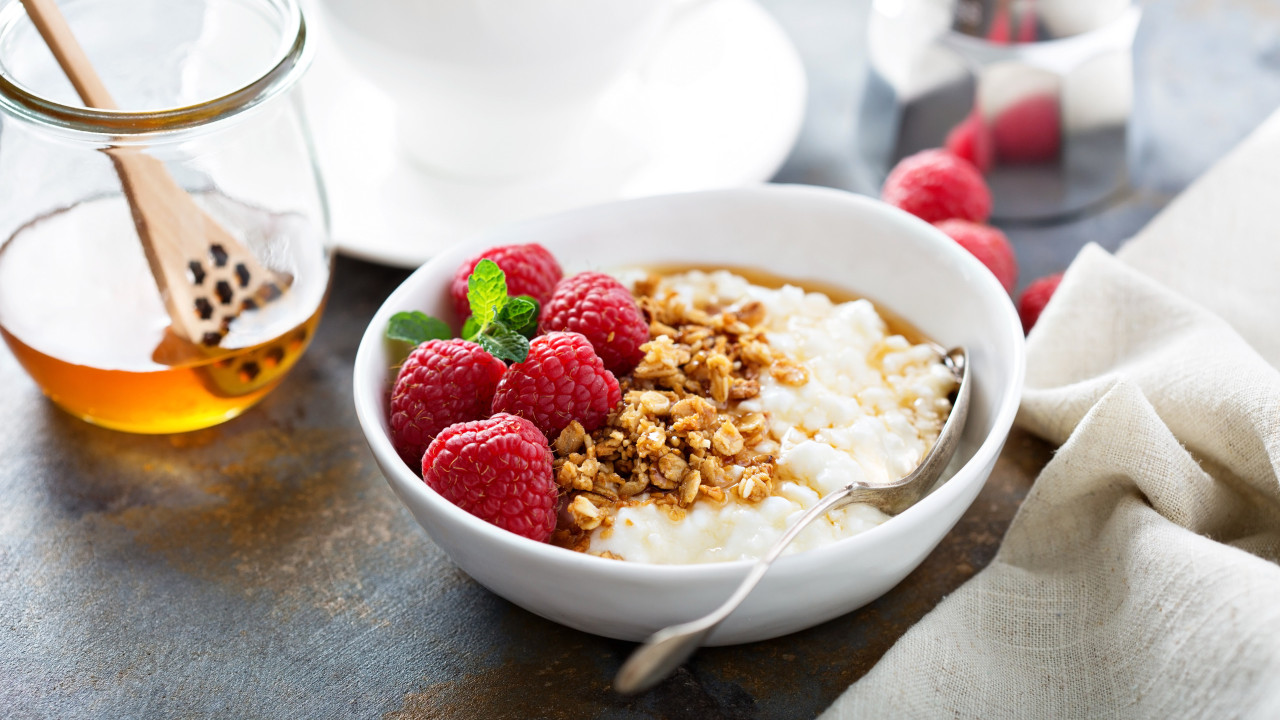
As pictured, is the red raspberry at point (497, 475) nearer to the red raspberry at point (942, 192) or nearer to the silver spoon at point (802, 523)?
the silver spoon at point (802, 523)

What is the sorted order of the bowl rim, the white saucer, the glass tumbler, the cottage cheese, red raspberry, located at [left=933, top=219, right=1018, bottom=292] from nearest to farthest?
1. the bowl rim
2. the cottage cheese
3. the glass tumbler
4. red raspberry, located at [left=933, top=219, right=1018, bottom=292]
5. the white saucer

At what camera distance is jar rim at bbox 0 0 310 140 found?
3.84ft

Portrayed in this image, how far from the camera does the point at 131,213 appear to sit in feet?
4.19

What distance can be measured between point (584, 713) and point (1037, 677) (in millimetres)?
435

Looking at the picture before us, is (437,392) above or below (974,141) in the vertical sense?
above

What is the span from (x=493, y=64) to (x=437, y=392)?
2.08 feet

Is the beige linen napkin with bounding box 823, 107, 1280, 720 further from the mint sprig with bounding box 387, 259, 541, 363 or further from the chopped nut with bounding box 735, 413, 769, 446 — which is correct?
the mint sprig with bounding box 387, 259, 541, 363

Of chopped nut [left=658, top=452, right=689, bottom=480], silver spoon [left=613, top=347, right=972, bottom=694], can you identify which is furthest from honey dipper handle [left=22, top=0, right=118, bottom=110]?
silver spoon [left=613, top=347, right=972, bottom=694]

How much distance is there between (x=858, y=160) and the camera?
191 cm

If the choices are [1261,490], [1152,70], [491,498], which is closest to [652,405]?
[491,498]

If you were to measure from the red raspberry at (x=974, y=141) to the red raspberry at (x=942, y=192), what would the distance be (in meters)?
0.16

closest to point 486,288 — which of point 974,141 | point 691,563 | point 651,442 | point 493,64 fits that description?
point 651,442

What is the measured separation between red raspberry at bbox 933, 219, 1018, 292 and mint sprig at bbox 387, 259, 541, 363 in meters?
0.61

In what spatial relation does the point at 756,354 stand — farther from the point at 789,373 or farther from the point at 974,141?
the point at 974,141
